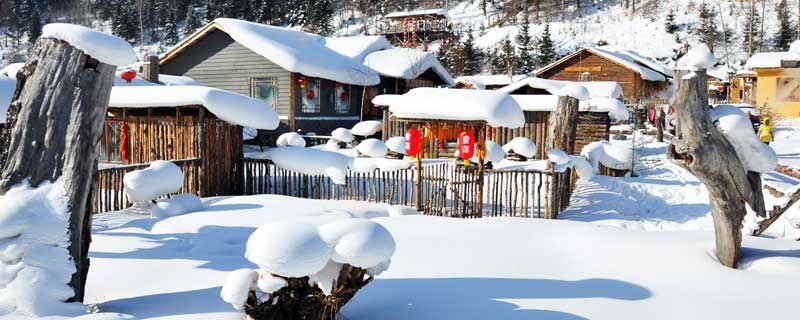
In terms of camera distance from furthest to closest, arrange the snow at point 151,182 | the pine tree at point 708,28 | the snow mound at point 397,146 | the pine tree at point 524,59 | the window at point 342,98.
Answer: the pine tree at point 524,59, the pine tree at point 708,28, the window at point 342,98, the snow mound at point 397,146, the snow at point 151,182

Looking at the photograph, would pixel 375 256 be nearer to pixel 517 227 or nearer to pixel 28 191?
pixel 28 191

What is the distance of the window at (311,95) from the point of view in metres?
26.4

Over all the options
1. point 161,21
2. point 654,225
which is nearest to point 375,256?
point 654,225

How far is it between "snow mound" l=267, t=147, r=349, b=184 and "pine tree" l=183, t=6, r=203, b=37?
69111mm

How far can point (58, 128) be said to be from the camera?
5.50m

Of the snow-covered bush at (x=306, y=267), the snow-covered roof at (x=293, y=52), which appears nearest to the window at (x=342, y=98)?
the snow-covered roof at (x=293, y=52)

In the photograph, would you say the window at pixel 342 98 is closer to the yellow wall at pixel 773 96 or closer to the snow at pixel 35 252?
the yellow wall at pixel 773 96

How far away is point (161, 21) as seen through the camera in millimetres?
86312

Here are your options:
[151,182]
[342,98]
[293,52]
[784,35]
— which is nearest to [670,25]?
[784,35]

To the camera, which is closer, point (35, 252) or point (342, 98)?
point (35, 252)

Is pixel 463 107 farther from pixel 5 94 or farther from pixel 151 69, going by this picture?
pixel 151 69

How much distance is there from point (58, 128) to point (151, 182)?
540 centimetres

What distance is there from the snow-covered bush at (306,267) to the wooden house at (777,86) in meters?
30.4

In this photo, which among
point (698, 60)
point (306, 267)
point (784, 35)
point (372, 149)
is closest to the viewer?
point (306, 267)
